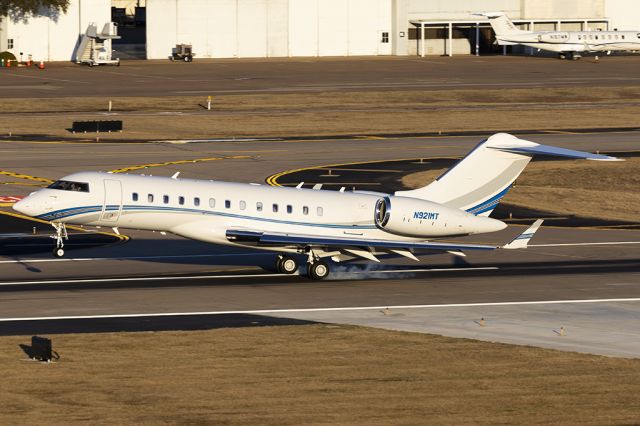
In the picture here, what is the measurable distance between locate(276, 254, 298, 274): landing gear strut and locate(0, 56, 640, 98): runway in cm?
6019

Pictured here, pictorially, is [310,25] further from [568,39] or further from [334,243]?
[334,243]

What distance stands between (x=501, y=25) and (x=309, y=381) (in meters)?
119

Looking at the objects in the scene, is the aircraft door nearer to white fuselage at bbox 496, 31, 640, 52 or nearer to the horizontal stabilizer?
the horizontal stabilizer

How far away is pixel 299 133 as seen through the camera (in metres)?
83.7

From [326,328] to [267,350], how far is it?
318 cm

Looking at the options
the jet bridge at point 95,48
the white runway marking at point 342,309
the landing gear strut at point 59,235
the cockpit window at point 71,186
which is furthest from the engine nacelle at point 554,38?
the cockpit window at point 71,186

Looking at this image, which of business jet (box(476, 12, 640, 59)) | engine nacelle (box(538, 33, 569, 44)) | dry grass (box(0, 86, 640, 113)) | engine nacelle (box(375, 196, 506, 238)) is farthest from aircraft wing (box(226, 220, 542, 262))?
engine nacelle (box(538, 33, 569, 44))

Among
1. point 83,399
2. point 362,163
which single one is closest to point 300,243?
point 83,399

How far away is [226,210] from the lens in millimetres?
40000

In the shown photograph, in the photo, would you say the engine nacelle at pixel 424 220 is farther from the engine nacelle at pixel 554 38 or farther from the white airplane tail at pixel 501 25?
the engine nacelle at pixel 554 38

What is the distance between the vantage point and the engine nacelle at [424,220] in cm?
4019

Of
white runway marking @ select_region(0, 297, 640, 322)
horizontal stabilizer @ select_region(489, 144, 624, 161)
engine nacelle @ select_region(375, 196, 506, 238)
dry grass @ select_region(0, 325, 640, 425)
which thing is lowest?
dry grass @ select_region(0, 325, 640, 425)

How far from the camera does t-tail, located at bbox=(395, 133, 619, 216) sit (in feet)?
134

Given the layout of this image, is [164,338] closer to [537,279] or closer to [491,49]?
[537,279]
